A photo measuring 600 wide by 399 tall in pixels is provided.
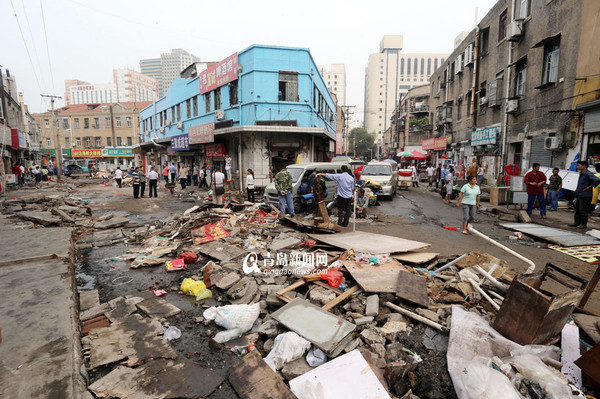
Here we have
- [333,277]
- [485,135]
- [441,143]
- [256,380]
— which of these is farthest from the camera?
[441,143]

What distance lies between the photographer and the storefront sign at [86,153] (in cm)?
5534

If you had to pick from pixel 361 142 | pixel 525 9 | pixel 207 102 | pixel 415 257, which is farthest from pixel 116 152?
pixel 415 257

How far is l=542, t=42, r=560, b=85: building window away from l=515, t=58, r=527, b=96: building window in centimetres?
192

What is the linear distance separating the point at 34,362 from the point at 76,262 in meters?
4.90

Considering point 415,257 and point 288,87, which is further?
point 288,87

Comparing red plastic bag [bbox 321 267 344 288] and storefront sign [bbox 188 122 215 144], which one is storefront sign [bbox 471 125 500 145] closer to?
storefront sign [bbox 188 122 215 144]

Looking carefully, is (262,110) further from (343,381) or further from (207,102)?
(343,381)

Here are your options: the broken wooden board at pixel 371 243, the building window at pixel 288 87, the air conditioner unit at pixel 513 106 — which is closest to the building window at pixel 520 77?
the air conditioner unit at pixel 513 106

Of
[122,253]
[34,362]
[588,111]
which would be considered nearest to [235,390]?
[34,362]

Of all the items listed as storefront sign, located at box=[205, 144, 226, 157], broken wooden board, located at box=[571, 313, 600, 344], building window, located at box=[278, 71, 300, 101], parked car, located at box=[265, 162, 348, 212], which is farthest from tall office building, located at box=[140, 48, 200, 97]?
broken wooden board, located at box=[571, 313, 600, 344]

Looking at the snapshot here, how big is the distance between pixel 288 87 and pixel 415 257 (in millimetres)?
16612

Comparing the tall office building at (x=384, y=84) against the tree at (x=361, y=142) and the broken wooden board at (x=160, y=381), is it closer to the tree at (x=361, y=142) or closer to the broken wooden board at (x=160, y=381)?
the tree at (x=361, y=142)

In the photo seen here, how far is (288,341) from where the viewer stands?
3.48m

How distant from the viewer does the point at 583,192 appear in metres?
8.93
